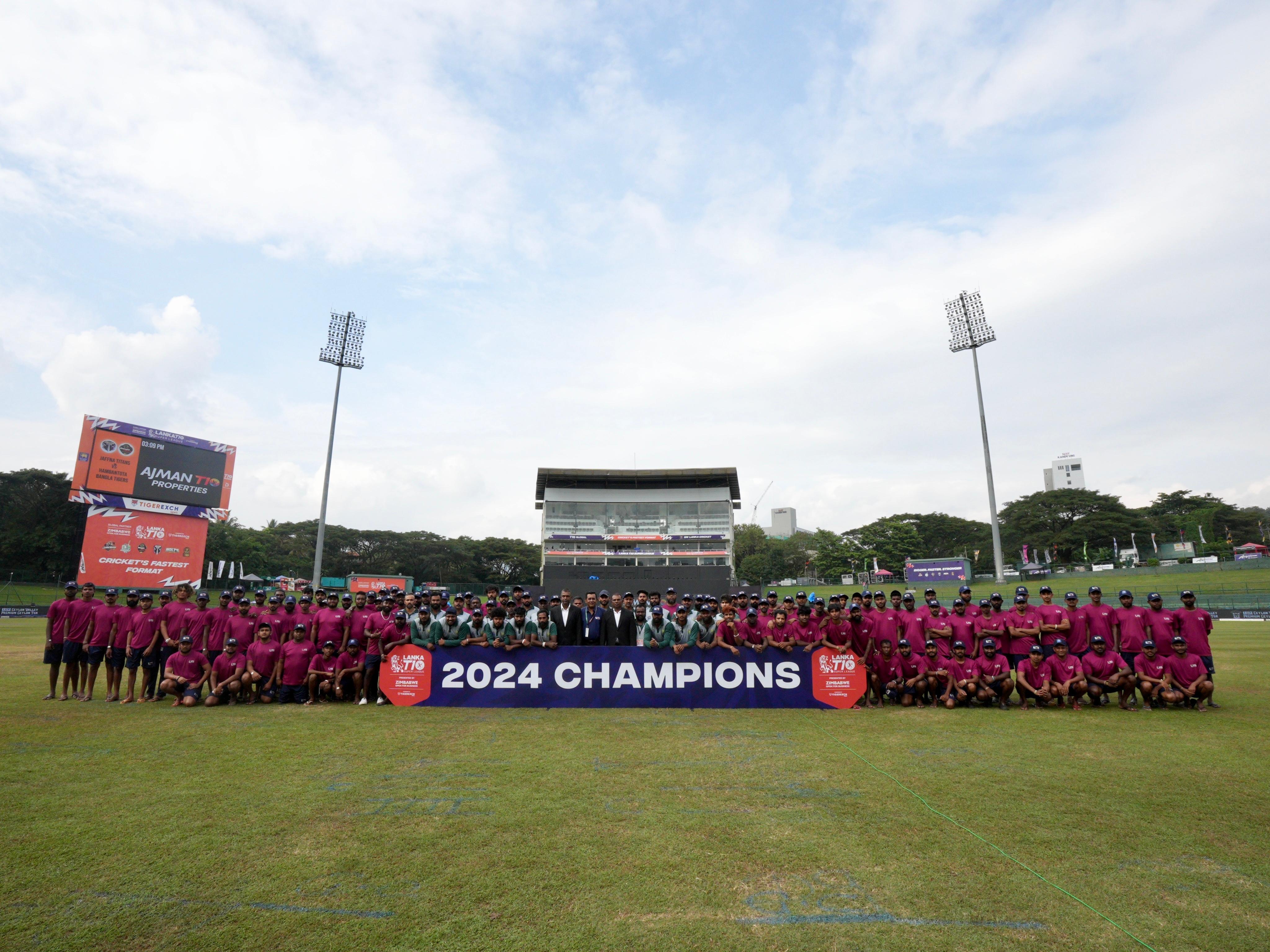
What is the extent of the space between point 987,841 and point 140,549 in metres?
41.8

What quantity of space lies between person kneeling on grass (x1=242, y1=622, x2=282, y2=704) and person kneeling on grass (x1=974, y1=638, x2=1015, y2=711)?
11052 millimetres

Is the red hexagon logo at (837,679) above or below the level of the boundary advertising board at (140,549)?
below

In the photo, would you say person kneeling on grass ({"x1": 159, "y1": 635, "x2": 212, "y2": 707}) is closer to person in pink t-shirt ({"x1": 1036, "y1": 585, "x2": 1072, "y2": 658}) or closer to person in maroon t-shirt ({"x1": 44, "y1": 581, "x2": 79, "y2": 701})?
person in maroon t-shirt ({"x1": 44, "y1": 581, "x2": 79, "y2": 701})

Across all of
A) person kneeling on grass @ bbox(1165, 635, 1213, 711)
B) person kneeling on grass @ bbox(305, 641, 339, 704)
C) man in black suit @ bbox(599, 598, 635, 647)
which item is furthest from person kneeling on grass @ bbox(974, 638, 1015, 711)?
person kneeling on grass @ bbox(305, 641, 339, 704)

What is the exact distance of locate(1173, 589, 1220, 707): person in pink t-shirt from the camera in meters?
10.1

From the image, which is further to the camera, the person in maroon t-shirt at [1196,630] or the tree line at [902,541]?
the tree line at [902,541]

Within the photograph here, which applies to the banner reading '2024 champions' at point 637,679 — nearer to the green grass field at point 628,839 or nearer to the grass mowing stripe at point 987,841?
the green grass field at point 628,839

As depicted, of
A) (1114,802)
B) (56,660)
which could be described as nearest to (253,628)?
(56,660)

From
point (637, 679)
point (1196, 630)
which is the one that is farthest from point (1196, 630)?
point (637, 679)

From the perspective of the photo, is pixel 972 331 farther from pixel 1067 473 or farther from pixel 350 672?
pixel 1067 473

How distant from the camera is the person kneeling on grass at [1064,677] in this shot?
1013 cm

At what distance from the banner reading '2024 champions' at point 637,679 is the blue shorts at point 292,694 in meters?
1.64

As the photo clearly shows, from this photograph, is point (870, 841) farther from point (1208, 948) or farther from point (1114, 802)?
point (1114, 802)

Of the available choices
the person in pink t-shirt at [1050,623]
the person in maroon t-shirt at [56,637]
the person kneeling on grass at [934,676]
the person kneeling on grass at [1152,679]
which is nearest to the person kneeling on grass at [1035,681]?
the person in pink t-shirt at [1050,623]
